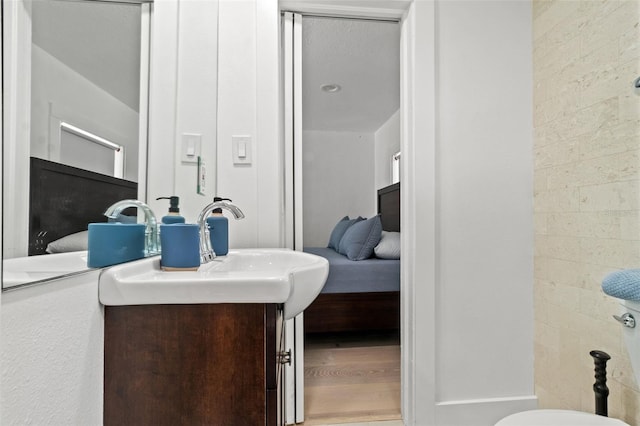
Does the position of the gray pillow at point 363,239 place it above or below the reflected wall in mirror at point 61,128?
below

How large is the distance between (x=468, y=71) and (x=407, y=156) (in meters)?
0.52

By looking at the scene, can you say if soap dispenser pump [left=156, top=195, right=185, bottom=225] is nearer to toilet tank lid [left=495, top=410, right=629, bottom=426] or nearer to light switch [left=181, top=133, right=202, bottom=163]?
light switch [left=181, top=133, right=202, bottom=163]

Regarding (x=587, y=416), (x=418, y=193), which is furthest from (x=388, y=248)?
(x=587, y=416)

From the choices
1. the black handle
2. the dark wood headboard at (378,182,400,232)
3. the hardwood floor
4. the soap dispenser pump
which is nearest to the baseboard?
→ the hardwood floor

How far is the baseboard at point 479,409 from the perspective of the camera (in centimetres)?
158

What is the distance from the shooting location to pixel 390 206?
3.76m

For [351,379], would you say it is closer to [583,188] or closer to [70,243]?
[583,188]

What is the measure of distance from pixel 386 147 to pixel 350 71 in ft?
4.84

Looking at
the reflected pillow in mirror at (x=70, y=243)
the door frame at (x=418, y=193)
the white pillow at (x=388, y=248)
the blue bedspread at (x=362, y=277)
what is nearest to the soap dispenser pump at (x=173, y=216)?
the reflected pillow in mirror at (x=70, y=243)

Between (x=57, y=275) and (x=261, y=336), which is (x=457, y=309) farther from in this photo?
(x=57, y=275)

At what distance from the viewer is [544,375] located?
5.25 ft

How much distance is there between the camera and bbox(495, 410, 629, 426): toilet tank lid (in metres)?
1.00

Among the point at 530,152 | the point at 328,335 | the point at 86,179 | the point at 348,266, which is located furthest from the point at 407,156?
the point at 328,335

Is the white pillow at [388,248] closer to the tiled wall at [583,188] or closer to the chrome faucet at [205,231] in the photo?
the tiled wall at [583,188]
